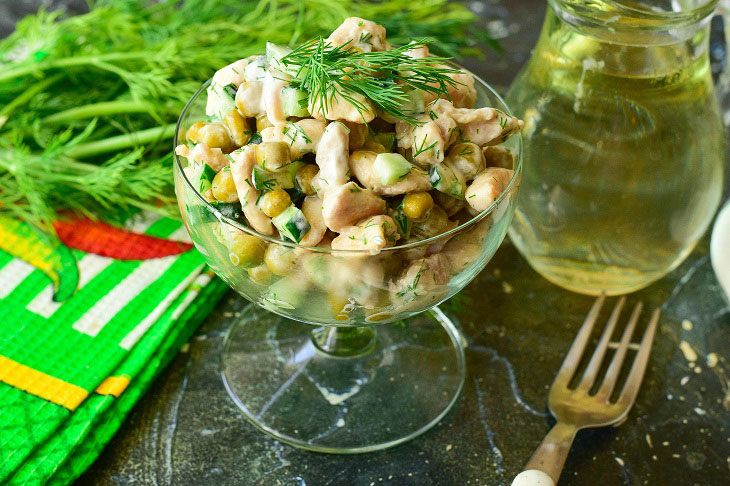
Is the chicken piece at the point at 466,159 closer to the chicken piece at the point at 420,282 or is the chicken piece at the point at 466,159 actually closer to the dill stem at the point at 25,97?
the chicken piece at the point at 420,282

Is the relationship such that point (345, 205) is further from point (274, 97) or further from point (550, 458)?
point (550, 458)

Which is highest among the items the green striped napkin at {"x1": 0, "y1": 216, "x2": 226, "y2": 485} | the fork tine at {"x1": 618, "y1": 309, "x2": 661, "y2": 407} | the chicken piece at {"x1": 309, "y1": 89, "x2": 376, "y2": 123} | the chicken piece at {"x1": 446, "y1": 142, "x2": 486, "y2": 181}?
the chicken piece at {"x1": 309, "y1": 89, "x2": 376, "y2": 123}

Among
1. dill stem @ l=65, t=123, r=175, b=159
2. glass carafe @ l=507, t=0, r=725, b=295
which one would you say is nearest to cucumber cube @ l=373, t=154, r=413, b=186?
glass carafe @ l=507, t=0, r=725, b=295

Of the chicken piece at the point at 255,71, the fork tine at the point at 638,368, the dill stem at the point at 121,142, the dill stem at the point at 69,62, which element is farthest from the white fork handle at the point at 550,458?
the dill stem at the point at 69,62

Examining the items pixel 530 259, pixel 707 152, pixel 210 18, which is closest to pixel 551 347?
pixel 530 259

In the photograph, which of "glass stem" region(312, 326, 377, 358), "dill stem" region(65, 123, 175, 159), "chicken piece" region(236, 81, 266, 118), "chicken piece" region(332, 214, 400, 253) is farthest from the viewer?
"dill stem" region(65, 123, 175, 159)

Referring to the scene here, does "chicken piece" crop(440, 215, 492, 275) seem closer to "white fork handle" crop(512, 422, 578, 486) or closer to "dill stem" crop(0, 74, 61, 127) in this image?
"white fork handle" crop(512, 422, 578, 486)
